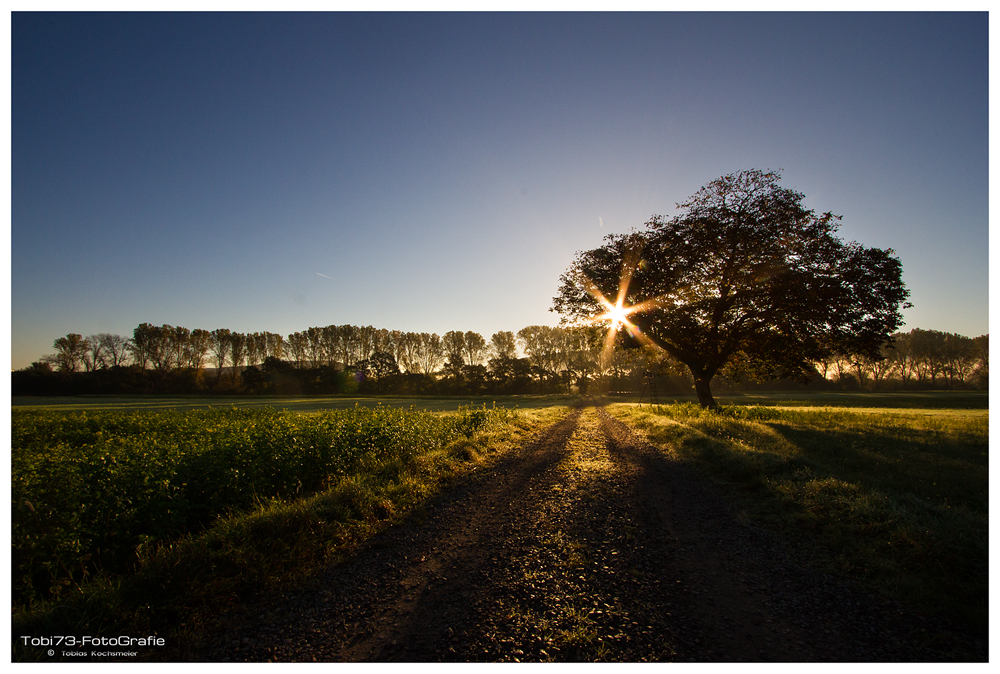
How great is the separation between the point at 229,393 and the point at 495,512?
251 feet

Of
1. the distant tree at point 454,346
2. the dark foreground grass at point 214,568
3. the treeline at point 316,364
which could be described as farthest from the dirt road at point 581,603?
the distant tree at point 454,346

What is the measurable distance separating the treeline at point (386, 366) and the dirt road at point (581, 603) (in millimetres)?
67961

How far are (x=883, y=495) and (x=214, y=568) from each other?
Answer: 968 cm

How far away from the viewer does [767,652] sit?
3.12 meters

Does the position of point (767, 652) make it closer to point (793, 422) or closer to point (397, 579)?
point (397, 579)

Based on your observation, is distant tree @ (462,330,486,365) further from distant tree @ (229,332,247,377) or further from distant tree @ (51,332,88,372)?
distant tree @ (51,332,88,372)

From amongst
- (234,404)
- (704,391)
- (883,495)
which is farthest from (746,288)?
(234,404)

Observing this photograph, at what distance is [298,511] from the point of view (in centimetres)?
579

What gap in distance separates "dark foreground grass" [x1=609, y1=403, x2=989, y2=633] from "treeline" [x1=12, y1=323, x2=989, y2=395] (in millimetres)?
60627

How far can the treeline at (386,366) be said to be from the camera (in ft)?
216

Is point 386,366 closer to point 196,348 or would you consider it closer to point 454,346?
point 454,346

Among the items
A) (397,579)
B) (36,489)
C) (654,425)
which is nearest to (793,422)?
(654,425)

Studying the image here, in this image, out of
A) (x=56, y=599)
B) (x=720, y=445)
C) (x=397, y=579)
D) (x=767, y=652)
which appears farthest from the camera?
(x=720, y=445)

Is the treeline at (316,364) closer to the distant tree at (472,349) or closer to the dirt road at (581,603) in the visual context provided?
the distant tree at (472,349)
